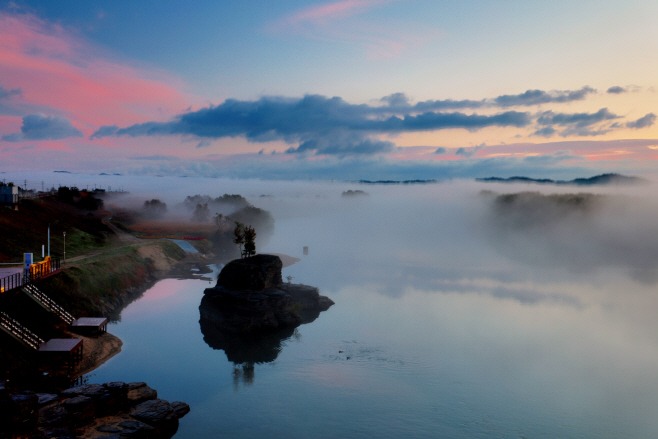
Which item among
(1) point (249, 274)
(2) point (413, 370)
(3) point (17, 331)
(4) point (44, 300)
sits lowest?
(2) point (413, 370)

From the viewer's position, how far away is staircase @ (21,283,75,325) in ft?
173

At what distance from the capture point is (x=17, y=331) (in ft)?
151

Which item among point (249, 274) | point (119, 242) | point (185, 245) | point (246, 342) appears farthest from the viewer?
point (185, 245)

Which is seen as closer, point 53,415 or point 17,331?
point 53,415

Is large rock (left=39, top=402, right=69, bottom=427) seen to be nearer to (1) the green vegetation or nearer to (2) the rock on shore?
(1) the green vegetation

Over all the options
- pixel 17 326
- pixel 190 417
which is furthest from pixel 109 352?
pixel 190 417

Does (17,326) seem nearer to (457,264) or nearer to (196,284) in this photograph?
(196,284)

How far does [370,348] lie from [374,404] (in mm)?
18455

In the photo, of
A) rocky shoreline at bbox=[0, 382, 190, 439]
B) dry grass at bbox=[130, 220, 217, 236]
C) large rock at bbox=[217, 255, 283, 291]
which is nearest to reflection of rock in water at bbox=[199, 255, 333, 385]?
large rock at bbox=[217, 255, 283, 291]

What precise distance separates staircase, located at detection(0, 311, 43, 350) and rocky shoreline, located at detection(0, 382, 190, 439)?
33.9ft

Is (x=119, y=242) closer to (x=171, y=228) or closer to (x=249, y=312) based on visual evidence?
(x=171, y=228)

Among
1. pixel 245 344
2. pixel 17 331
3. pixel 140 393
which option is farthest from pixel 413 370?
pixel 17 331

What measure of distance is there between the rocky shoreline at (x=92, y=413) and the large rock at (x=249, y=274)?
3041 cm

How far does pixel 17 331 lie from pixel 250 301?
34326 millimetres
